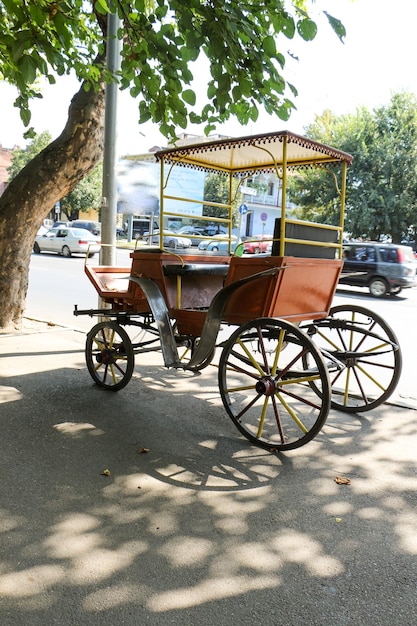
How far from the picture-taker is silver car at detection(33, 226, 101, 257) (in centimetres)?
2530

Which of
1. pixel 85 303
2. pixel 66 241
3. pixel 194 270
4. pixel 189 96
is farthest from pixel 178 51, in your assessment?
pixel 66 241

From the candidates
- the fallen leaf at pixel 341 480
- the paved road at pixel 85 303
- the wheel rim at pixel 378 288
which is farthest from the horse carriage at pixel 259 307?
the wheel rim at pixel 378 288

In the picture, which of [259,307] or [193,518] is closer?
[193,518]

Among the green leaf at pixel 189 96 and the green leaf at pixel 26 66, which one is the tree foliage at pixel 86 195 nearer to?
the green leaf at pixel 189 96

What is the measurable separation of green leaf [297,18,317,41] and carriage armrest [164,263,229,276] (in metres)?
2.29

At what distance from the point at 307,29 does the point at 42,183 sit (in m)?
4.88

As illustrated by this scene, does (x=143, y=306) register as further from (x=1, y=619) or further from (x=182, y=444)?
(x=1, y=619)

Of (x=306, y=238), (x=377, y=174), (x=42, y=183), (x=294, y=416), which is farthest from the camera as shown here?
(x=377, y=174)

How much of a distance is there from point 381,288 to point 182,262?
10958 mm

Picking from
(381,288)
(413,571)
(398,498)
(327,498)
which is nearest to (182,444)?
(327,498)

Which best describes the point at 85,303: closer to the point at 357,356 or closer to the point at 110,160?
the point at 110,160

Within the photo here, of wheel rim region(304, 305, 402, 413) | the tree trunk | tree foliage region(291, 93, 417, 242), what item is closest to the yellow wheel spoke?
wheel rim region(304, 305, 402, 413)

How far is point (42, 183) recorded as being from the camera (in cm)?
775

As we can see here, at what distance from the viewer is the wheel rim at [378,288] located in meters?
15.0
